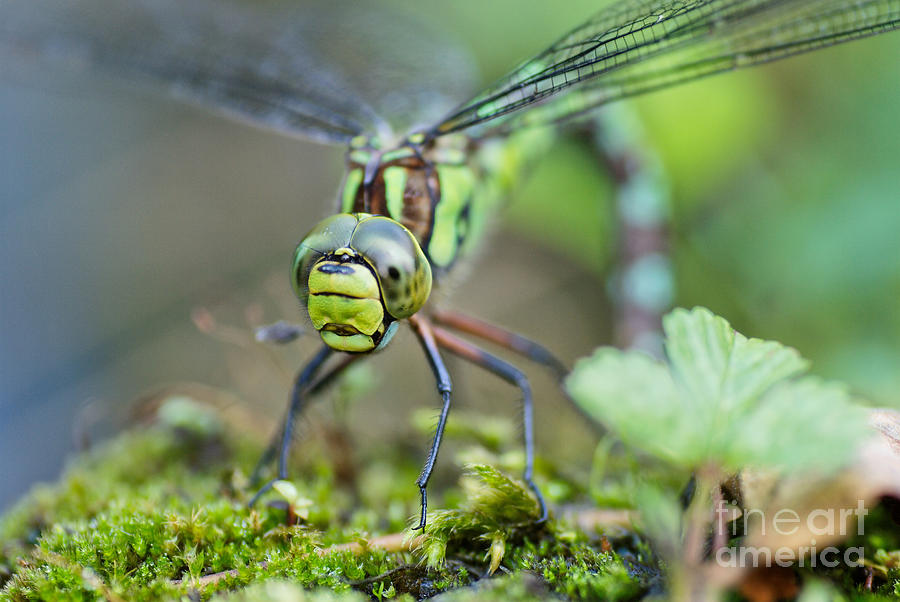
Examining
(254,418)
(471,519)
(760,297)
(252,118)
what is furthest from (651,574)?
(760,297)

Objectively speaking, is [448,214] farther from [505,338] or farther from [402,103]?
[402,103]

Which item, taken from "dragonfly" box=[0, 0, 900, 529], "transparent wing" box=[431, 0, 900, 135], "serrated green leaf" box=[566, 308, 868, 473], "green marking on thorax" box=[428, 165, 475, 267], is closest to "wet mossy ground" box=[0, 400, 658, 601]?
"dragonfly" box=[0, 0, 900, 529]

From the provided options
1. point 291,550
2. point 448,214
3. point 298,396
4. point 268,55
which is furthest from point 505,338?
point 268,55

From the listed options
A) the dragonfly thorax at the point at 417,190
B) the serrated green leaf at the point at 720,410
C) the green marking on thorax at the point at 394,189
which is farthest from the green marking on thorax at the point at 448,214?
the serrated green leaf at the point at 720,410

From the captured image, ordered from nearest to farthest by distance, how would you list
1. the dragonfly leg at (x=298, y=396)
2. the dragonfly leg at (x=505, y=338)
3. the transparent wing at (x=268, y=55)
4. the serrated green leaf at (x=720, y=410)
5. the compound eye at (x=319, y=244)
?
1. the serrated green leaf at (x=720, y=410)
2. the compound eye at (x=319, y=244)
3. the dragonfly leg at (x=298, y=396)
4. the dragonfly leg at (x=505, y=338)
5. the transparent wing at (x=268, y=55)

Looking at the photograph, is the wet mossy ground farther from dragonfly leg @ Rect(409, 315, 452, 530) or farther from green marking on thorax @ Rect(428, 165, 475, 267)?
green marking on thorax @ Rect(428, 165, 475, 267)

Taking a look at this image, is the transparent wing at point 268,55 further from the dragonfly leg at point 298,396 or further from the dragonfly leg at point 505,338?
the dragonfly leg at point 298,396

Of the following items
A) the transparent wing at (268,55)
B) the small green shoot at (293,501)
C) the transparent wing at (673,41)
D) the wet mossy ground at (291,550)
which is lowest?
the wet mossy ground at (291,550)
